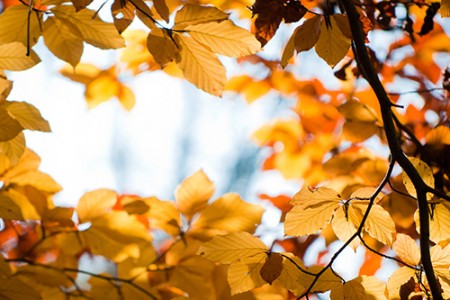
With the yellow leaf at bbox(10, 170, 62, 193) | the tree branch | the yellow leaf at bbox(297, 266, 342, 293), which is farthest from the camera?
the yellow leaf at bbox(10, 170, 62, 193)

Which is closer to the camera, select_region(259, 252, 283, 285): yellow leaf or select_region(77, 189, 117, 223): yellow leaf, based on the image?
select_region(259, 252, 283, 285): yellow leaf

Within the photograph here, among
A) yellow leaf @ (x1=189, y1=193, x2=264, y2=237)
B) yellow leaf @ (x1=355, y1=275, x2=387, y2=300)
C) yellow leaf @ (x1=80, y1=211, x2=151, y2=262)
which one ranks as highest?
yellow leaf @ (x1=355, y1=275, x2=387, y2=300)

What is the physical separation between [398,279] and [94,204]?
58cm

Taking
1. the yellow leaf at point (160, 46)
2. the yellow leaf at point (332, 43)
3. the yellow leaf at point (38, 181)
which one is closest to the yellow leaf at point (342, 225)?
the yellow leaf at point (332, 43)

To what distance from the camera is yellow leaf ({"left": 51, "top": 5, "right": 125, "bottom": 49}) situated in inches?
32.4

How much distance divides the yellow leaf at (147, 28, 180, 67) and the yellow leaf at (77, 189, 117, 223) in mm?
413

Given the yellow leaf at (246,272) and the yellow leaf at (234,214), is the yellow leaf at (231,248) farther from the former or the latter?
the yellow leaf at (234,214)

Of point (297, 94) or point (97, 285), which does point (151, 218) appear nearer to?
point (97, 285)

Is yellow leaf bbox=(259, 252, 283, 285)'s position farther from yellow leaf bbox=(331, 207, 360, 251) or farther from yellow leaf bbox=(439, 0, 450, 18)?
yellow leaf bbox=(439, 0, 450, 18)

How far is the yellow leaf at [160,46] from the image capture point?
762 millimetres

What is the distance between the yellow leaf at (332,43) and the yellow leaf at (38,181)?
22.5 inches

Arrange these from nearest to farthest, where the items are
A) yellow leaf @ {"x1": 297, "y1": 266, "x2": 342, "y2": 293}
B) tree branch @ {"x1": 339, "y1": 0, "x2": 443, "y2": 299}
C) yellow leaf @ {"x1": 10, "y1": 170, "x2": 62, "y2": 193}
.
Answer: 1. tree branch @ {"x1": 339, "y1": 0, "x2": 443, "y2": 299}
2. yellow leaf @ {"x1": 297, "y1": 266, "x2": 342, "y2": 293}
3. yellow leaf @ {"x1": 10, "y1": 170, "x2": 62, "y2": 193}

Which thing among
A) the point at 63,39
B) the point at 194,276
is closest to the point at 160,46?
the point at 63,39

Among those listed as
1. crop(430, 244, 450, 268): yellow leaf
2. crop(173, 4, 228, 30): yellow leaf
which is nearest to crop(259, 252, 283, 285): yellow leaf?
crop(430, 244, 450, 268): yellow leaf
